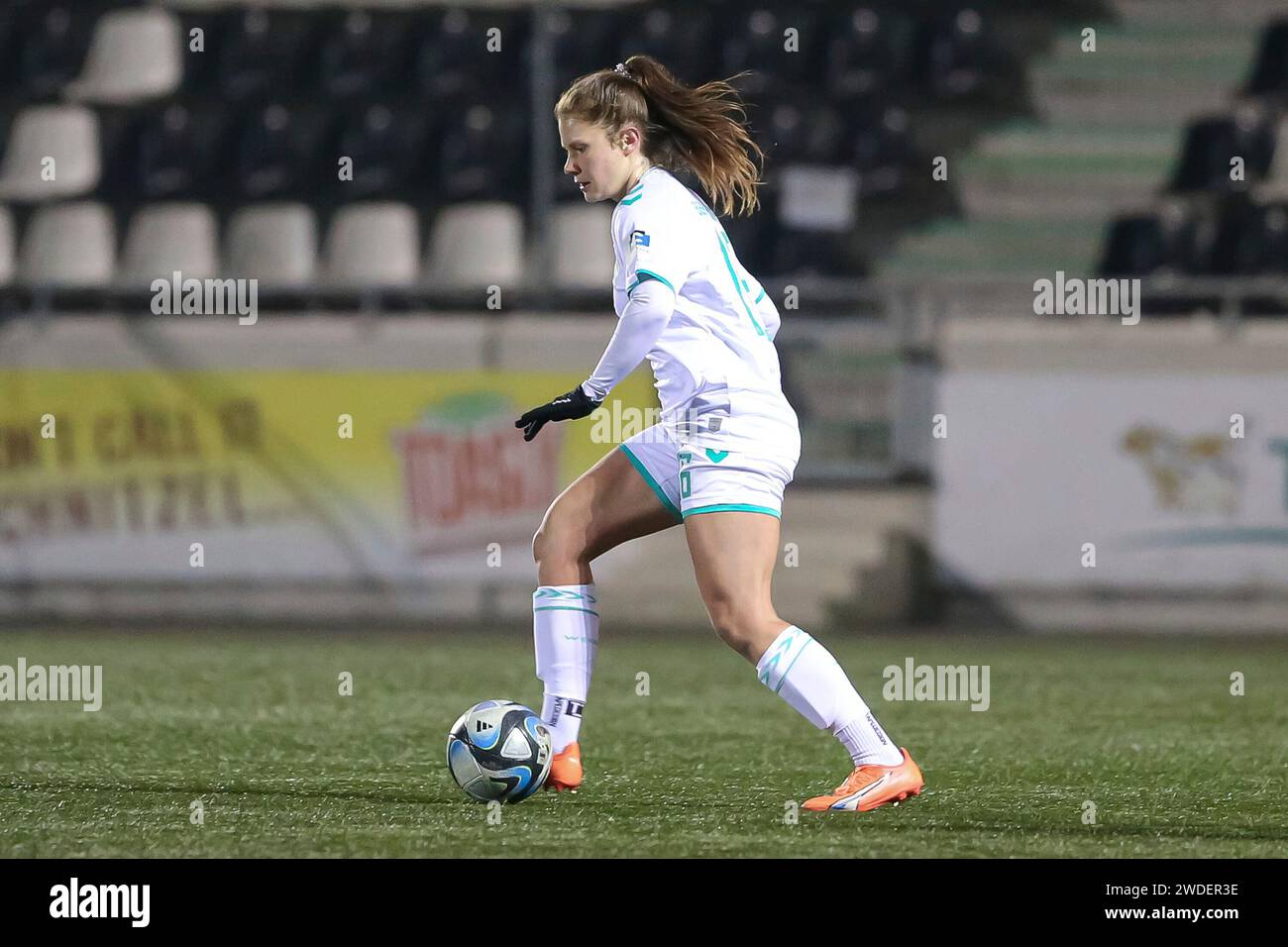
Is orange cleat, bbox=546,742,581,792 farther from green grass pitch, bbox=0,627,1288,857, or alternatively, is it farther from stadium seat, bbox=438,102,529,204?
stadium seat, bbox=438,102,529,204

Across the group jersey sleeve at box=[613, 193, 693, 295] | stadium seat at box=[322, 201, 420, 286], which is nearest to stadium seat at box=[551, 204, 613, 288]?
stadium seat at box=[322, 201, 420, 286]

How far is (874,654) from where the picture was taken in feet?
35.2

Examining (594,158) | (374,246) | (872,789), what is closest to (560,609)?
(872,789)

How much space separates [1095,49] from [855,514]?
5929 mm

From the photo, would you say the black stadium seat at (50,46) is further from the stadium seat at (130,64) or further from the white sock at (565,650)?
the white sock at (565,650)

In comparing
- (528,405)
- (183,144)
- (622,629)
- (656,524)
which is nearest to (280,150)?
(183,144)

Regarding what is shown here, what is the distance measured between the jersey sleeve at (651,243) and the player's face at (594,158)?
13 centimetres

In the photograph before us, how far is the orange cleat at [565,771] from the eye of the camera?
580 cm

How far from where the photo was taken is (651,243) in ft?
17.5

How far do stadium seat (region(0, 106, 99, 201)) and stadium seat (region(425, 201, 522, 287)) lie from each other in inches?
107

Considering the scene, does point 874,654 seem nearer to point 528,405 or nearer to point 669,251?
point 528,405

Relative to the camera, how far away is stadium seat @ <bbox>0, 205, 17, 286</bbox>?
15.0 metres

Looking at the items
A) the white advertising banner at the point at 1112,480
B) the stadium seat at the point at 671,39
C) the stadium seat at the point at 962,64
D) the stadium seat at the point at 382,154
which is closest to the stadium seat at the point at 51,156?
the stadium seat at the point at 382,154

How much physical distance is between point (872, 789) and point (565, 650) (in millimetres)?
948
